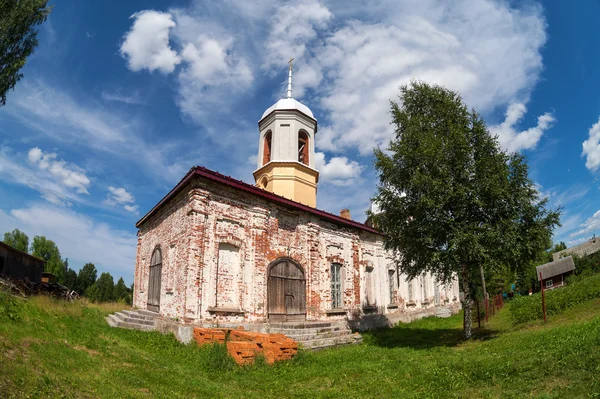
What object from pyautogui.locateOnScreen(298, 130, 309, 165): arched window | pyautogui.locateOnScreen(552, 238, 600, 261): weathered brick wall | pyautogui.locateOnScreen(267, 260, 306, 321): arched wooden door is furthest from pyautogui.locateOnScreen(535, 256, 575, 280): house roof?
pyautogui.locateOnScreen(267, 260, 306, 321): arched wooden door

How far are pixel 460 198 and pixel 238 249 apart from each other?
7.80m

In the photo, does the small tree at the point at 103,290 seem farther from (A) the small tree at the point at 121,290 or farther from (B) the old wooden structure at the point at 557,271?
(B) the old wooden structure at the point at 557,271

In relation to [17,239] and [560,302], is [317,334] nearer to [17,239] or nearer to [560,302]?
[560,302]

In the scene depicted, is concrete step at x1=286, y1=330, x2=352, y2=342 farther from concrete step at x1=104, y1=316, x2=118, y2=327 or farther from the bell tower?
the bell tower

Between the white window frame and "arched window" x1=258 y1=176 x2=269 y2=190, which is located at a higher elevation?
"arched window" x1=258 y1=176 x2=269 y2=190

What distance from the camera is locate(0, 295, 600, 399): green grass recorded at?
6281mm

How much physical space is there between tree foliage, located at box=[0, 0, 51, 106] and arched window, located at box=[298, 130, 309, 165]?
1166 cm

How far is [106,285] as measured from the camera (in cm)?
4419

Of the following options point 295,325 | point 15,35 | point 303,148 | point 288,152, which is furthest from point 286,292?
point 15,35

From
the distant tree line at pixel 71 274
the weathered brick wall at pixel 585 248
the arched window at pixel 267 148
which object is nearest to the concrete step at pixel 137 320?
the arched window at pixel 267 148

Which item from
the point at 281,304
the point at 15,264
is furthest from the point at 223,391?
the point at 15,264

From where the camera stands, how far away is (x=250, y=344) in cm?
1019

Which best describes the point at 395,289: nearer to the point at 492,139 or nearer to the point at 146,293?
the point at 492,139

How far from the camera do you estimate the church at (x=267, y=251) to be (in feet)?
41.2
